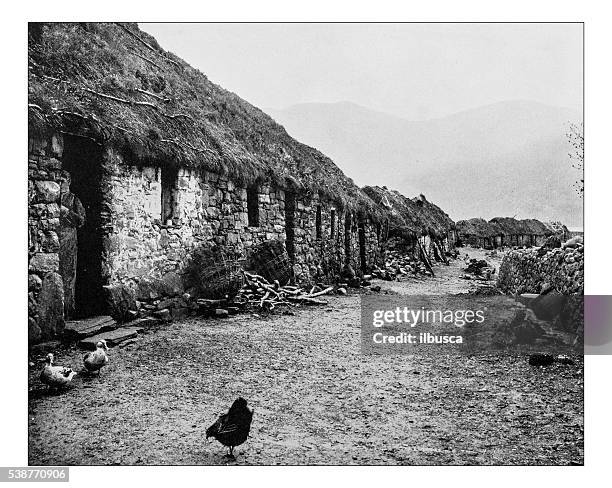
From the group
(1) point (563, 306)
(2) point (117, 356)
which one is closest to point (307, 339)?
(2) point (117, 356)

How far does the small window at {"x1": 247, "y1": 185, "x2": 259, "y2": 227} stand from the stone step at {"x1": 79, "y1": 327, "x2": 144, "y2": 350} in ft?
7.51

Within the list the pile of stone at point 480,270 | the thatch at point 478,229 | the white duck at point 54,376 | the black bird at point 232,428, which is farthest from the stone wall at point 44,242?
the pile of stone at point 480,270

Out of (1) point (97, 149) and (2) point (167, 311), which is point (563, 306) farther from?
(1) point (97, 149)

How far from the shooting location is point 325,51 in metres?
4.17

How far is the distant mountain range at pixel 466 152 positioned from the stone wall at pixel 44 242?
207 cm

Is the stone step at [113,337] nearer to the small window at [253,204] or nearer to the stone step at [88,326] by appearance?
the stone step at [88,326]

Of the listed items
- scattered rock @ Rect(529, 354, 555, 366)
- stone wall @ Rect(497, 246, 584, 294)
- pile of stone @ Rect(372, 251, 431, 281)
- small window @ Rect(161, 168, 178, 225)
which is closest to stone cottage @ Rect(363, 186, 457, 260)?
pile of stone @ Rect(372, 251, 431, 281)

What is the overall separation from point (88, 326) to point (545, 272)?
5.10 m

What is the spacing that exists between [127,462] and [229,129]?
15.9 feet

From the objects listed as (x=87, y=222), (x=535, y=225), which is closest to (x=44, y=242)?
(x=87, y=222)

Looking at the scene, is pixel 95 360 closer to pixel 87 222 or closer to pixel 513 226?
pixel 87 222

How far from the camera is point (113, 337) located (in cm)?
390

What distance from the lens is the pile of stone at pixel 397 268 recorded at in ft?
18.8

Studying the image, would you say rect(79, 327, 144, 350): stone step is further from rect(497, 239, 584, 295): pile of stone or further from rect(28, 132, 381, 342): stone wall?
rect(497, 239, 584, 295): pile of stone
